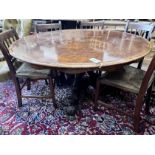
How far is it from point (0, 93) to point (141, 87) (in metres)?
1.77

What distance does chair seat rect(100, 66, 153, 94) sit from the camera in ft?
5.30

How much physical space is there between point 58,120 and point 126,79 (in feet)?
2.61

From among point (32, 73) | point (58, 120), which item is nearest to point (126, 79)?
point (58, 120)

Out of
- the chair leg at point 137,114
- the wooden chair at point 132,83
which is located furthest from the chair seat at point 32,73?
the chair leg at point 137,114

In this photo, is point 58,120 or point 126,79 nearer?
point 126,79

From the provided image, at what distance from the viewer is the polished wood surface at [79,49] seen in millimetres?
1428

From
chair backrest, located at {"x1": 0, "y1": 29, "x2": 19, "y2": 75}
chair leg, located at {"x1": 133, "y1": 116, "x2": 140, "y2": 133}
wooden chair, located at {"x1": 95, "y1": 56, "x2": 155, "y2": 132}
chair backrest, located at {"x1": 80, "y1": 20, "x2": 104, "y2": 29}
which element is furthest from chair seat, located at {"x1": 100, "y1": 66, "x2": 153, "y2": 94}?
chair backrest, located at {"x1": 80, "y1": 20, "x2": 104, "y2": 29}

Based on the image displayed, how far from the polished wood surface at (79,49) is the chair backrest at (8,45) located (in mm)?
73

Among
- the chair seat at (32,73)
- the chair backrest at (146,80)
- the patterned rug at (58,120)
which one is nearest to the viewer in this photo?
the chair backrest at (146,80)

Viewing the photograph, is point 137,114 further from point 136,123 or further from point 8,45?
point 8,45

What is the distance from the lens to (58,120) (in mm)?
1904

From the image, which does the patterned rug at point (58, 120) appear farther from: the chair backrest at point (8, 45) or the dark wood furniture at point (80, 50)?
the dark wood furniture at point (80, 50)

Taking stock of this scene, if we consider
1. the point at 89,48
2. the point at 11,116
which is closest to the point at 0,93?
the point at 11,116
